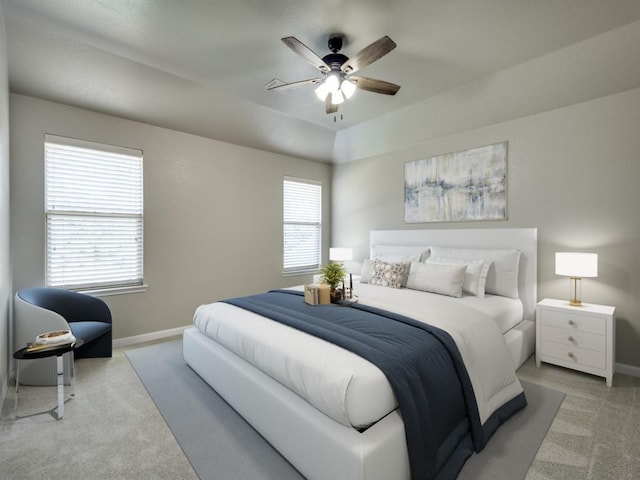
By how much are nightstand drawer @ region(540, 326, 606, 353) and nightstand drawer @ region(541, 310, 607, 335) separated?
0.12 ft

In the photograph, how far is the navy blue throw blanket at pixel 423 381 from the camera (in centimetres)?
151

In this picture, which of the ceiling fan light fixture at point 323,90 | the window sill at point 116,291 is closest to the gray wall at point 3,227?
the window sill at point 116,291

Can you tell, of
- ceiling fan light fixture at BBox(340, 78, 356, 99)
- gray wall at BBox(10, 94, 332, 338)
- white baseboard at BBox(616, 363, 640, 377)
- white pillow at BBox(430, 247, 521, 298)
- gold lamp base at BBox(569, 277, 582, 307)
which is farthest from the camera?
white pillow at BBox(430, 247, 521, 298)

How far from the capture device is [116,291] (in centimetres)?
352

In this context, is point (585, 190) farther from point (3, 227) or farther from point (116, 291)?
point (3, 227)

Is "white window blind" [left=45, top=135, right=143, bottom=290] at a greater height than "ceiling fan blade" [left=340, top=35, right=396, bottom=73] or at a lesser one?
lesser

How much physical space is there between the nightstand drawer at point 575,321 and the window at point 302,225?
353 centimetres

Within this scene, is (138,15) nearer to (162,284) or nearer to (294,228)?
(162,284)

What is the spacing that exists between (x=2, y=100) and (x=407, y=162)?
431cm

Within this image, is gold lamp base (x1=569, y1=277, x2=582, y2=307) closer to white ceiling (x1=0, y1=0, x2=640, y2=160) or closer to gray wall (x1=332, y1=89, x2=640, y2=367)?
gray wall (x1=332, y1=89, x2=640, y2=367)

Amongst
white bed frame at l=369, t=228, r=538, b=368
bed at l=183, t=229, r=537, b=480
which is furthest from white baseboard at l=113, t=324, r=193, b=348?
white bed frame at l=369, t=228, r=538, b=368

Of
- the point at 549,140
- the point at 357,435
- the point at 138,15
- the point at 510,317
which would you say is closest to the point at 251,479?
the point at 357,435

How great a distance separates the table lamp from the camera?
2709 millimetres

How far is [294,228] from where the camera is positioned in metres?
5.35
